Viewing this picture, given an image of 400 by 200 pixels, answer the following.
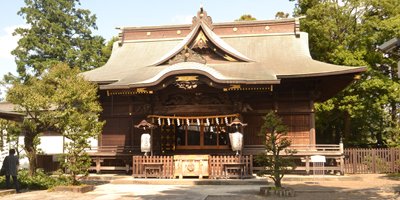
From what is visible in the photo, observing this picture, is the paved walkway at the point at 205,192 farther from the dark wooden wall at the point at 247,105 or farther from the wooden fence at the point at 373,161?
the dark wooden wall at the point at 247,105

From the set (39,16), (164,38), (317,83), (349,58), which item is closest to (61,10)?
(39,16)

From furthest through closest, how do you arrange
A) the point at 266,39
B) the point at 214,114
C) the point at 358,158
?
the point at 266,39, the point at 358,158, the point at 214,114

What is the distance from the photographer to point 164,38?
2803cm

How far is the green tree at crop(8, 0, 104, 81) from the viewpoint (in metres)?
48.9

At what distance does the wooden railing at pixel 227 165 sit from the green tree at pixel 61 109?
17.7ft

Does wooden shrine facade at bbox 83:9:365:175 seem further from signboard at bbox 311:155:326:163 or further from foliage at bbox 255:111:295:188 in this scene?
foliage at bbox 255:111:295:188

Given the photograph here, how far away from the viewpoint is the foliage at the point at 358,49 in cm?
2827

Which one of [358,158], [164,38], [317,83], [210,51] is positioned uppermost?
[164,38]

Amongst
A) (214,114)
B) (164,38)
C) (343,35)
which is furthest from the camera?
(343,35)

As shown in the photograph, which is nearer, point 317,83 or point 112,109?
point 317,83

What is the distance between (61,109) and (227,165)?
7.58 m

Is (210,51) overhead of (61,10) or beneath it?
beneath

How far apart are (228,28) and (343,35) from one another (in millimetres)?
10324

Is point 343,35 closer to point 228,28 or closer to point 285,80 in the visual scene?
point 228,28
